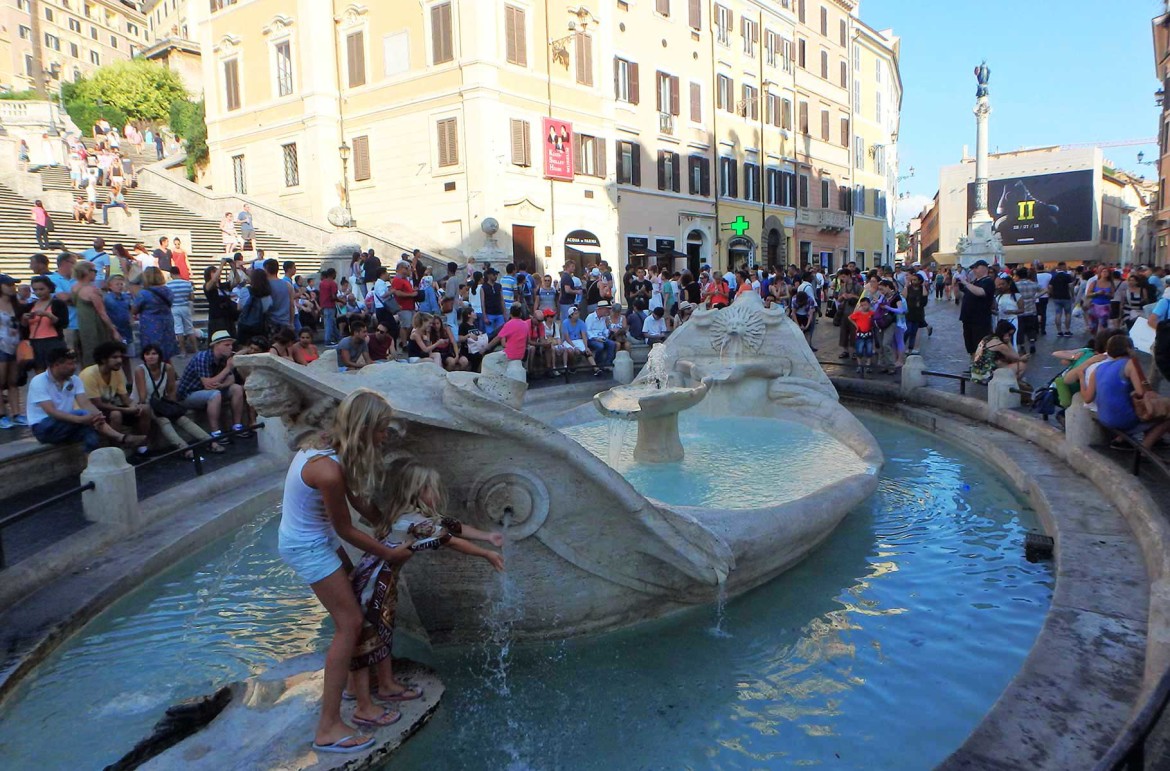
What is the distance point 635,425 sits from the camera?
746 cm

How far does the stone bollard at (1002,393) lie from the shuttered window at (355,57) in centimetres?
2205

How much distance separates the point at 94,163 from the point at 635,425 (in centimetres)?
2177

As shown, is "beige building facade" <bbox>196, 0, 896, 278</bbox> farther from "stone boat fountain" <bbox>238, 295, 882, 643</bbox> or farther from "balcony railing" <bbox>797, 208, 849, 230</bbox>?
"stone boat fountain" <bbox>238, 295, 882, 643</bbox>

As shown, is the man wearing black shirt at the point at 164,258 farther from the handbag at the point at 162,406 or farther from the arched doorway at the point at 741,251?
the arched doorway at the point at 741,251

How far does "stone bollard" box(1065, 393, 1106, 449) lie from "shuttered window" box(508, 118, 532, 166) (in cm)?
1920

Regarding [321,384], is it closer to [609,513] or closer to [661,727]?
[609,513]

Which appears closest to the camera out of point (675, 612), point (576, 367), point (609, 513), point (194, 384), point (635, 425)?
point (609, 513)

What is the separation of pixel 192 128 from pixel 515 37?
73.0 feet

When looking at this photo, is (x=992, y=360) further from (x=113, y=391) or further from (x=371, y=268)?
(x=371, y=268)

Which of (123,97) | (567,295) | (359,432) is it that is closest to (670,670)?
(359,432)

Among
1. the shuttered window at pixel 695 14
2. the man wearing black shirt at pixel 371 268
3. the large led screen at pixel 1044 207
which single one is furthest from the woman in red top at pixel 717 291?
the large led screen at pixel 1044 207

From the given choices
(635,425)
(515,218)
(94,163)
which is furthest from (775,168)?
(635,425)

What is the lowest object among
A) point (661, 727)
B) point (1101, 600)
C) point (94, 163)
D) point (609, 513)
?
point (661, 727)

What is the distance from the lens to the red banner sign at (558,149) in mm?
24516
